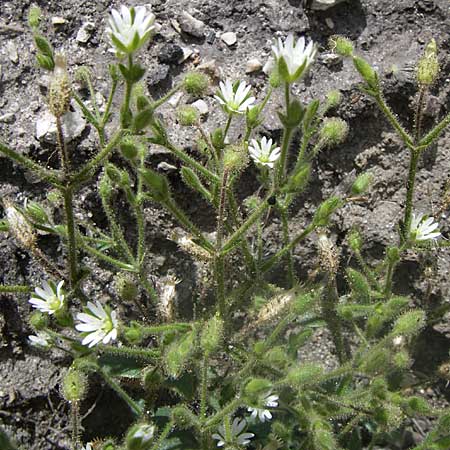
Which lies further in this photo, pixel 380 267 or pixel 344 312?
pixel 380 267

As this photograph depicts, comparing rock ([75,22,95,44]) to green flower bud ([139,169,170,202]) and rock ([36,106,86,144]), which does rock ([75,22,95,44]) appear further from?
green flower bud ([139,169,170,202])

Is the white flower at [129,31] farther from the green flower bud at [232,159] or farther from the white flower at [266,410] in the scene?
the white flower at [266,410]

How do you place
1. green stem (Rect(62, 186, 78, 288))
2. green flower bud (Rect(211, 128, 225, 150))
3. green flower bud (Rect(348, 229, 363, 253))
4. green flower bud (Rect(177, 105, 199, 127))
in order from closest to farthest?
1. green stem (Rect(62, 186, 78, 288))
2. green flower bud (Rect(211, 128, 225, 150))
3. green flower bud (Rect(177, 105, 199, 127))
4. green flower bud (Rect(348, 229, 363, 253))

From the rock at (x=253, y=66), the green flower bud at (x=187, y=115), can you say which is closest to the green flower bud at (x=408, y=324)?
the green flower bud at (x=187, y=115)

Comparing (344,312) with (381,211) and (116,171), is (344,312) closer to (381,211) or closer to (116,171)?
(381,211)

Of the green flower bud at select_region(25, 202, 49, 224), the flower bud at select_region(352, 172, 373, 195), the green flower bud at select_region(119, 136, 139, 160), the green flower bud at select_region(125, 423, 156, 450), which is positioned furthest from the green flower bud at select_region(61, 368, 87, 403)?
the flower bud at select_region(352, 172, 373, 195)

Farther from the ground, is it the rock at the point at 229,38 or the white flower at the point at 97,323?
the rock at the point at 229,38

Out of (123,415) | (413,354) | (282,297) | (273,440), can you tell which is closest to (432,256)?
(413,354)
